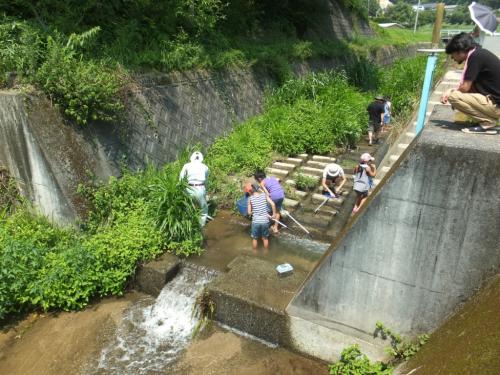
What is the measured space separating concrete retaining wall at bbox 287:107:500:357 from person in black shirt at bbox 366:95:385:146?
7502 mm

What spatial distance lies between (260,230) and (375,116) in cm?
684

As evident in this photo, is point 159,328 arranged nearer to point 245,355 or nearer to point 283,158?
point 245,355

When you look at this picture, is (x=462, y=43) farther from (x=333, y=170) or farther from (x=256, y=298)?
(x=333, y=170)

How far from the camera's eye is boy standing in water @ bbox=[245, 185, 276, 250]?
6793mm

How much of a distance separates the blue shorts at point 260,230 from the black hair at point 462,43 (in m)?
4.12

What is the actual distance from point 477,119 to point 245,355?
4.09 meters

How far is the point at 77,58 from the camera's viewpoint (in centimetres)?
748

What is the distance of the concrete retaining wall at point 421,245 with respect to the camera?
3547 millimetres

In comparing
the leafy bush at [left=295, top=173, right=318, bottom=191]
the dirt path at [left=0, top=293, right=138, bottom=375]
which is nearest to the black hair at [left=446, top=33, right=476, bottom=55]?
the leafy bush at [left=295, top=173, right=318, bottom=191]

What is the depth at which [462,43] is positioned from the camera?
398 centimetres

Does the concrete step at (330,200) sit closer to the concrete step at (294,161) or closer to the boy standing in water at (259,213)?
the boy standing in water at (259,213)

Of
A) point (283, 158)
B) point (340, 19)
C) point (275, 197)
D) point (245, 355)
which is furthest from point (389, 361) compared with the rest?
point (340, 19)

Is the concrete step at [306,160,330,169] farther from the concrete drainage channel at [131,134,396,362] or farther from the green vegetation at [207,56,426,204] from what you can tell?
the concrete drainage channel at [131,134,396,362]

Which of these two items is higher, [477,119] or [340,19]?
[340,19]
